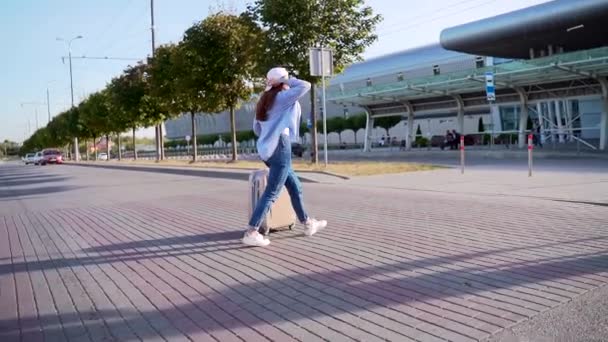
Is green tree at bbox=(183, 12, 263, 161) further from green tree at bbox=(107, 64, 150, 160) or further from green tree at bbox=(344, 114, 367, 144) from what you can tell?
green tree at bbox=(344, 114, 367, 144)

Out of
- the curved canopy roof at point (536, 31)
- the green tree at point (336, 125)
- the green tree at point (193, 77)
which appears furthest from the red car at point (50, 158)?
the curved canopy roof at point (536, 31)

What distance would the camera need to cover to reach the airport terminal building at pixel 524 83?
26625mm

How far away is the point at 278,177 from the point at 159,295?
6.81ft

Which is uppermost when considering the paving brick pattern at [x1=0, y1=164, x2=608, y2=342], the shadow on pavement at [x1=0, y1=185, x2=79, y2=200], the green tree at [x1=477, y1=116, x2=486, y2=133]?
the green tree at [x1=477, y1=116, x2=486, y2=133]

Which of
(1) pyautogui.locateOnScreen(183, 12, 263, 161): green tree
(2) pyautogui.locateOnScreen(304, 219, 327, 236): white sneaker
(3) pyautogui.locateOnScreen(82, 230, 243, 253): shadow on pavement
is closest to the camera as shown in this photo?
(3) pyautogui.locateOnScreen(82, 230, 243, 253): shadow on pavement

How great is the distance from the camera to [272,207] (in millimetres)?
6633

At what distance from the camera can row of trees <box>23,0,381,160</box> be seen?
18.9 m

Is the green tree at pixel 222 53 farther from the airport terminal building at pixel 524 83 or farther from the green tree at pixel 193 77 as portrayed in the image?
the airport terminal building at pixel 524 83

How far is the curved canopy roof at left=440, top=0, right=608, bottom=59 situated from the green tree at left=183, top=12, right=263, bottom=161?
21726 millimetres

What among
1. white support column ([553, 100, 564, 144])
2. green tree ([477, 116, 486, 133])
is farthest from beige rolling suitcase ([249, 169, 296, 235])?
green tree ([477, 116, 486, 133])

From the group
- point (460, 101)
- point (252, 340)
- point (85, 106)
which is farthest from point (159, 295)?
point (85, 106)

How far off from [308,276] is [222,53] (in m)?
21.3

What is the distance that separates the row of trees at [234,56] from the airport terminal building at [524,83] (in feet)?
22.6

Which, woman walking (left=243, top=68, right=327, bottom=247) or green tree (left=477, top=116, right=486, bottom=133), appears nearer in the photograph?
woman walking (left=243, top=68, right=327, bottom=247)
